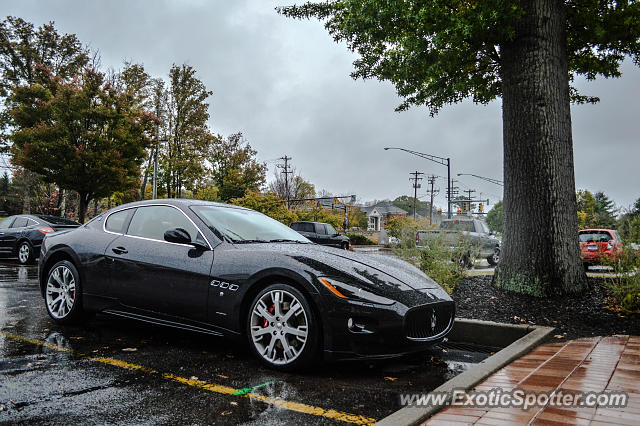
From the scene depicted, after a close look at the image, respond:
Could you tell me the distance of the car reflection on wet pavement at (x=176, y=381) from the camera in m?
2.64

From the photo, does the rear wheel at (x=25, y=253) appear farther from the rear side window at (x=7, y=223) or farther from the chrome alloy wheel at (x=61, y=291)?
the chrome alloy wheel at (x=61, y=291)

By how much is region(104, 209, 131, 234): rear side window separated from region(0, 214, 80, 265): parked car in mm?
9988

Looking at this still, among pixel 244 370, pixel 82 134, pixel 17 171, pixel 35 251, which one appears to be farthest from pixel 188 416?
pixel 17 171

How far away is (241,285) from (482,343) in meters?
2.76

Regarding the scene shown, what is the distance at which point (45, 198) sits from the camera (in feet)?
124

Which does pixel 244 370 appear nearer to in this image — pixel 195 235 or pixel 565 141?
pixel 195 235

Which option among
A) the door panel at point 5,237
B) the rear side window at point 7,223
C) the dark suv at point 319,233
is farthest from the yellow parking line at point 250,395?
the dark suv at point 319,233

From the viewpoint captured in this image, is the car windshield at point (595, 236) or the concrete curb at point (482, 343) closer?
the concrete curb at point (482, 343)

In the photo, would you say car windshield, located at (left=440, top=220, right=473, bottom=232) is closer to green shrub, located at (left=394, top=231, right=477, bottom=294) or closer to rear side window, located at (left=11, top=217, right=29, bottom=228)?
green shrub, located at (left=394, top=231, right=477, bottom=294)

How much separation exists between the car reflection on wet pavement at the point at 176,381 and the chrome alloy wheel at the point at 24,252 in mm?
10298

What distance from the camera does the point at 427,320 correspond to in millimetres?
3660

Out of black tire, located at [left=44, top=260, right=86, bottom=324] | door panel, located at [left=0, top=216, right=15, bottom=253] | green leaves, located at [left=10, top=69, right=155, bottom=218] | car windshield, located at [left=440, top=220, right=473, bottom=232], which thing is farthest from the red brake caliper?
green leaves, located at [left=10, top=69, right=155, bottom=218]

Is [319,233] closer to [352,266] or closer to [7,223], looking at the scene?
[7,223]

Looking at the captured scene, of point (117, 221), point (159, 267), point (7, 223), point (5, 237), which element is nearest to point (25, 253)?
point (5, 237)
